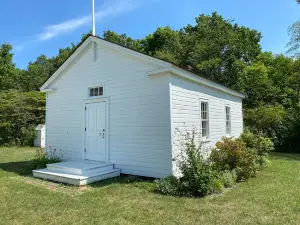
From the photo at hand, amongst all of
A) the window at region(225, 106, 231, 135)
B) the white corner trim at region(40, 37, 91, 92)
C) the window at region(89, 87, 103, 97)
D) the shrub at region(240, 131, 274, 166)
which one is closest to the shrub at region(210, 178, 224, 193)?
the shrub at region(240, 131, 274, 166)

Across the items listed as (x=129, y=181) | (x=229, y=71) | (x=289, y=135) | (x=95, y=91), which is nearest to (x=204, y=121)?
(x=129, y=181)

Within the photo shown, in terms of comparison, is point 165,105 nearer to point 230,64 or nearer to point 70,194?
point 70,194

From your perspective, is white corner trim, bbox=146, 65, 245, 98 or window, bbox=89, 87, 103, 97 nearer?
white corner trim, bbox=146, 65, 245, 98

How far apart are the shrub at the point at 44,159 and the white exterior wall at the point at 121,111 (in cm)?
31

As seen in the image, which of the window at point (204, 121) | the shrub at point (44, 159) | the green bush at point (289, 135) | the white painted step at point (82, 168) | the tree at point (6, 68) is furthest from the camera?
the tree at point (6, 68)

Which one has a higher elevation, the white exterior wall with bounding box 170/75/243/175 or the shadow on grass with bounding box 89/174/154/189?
the white exterior wall with bounding box 170/75/243/175

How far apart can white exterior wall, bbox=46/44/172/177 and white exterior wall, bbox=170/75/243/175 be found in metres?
0.29

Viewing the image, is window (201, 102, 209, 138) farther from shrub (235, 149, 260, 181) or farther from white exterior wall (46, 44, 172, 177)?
white exterior wall (46, 44, 172, 177)

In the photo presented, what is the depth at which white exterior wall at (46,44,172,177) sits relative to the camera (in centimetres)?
740

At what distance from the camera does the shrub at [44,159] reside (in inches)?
368

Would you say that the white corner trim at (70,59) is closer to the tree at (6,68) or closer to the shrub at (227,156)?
the shrub at (227,156)

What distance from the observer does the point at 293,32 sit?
1956 cm

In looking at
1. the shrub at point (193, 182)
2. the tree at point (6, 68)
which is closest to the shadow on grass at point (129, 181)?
the shrub at point (193, 182)

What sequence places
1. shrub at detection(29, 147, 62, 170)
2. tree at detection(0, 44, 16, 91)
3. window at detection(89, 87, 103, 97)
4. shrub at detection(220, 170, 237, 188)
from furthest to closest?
tree at detection(0, 44, 16, 91)
shrub at detection(29, 147, 62, 170)
window at detection(89, 87, 103, 97)
shrub at detection(220, 170, 237, 188)
